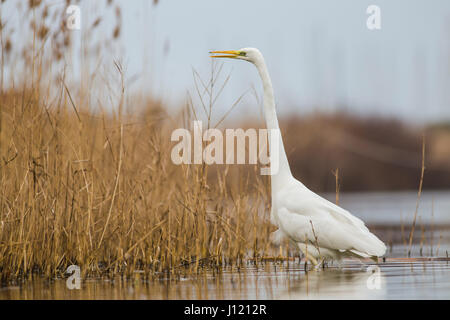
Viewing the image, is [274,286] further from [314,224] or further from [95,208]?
[95,208]

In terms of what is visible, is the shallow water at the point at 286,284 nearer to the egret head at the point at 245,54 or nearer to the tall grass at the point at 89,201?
the tall grass at the point at 89,201

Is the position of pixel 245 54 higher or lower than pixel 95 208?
higher

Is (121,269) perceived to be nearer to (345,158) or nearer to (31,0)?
(31,0)

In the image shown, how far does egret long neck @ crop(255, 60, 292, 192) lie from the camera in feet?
22.7

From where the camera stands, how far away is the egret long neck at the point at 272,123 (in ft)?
22.7

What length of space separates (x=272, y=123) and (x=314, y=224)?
1.06m

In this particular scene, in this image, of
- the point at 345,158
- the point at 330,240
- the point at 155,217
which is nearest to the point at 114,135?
the point at 155,217

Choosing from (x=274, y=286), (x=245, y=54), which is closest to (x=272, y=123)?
(x=245, y=54)

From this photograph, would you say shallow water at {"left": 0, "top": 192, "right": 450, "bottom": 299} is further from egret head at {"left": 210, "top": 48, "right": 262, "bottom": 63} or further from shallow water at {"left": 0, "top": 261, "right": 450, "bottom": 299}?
egret head at {"left": 210, "top": 48, "right": 262, "bottom": 63}

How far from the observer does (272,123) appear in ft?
22.9

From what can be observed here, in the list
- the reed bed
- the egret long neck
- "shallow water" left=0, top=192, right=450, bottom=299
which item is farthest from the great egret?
the reed bed

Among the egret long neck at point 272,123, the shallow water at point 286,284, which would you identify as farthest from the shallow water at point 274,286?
the egret long neck at point 272,123
